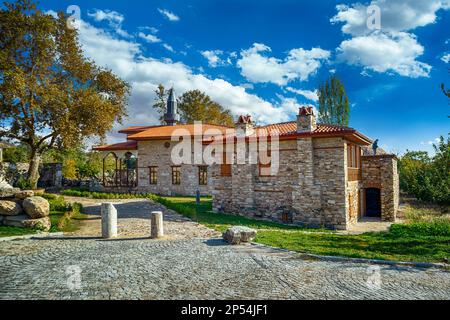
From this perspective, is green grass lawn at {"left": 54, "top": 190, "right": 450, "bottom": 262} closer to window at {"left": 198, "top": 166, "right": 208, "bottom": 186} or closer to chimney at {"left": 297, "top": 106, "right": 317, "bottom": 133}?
chimney at {"left": 297, "top": 106, "right": 317, "bottom": 133}

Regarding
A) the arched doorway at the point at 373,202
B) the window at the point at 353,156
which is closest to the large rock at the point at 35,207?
the window at the point at 353,156

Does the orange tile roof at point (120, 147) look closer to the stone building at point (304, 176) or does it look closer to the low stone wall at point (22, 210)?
the stone building at point (304, 176)

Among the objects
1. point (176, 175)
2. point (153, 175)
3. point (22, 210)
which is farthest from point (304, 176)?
point (153, 175)

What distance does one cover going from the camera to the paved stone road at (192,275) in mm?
5086

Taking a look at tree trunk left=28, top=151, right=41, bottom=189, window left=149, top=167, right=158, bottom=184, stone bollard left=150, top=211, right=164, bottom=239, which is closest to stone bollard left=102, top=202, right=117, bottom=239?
stone bollard left=150, top=211, right=164, bottom=239

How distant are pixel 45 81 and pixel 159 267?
18.2m

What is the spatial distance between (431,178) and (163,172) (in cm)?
2250

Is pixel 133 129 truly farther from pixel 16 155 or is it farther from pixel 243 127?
pixel 243 127

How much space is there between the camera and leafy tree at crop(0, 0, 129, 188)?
1812 cm

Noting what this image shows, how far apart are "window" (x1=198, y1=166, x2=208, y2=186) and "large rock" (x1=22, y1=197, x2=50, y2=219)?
49.2ft

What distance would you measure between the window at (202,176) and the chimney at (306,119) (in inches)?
470

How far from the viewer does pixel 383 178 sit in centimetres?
1759

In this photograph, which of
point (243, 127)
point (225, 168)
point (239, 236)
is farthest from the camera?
point (225, 168)
